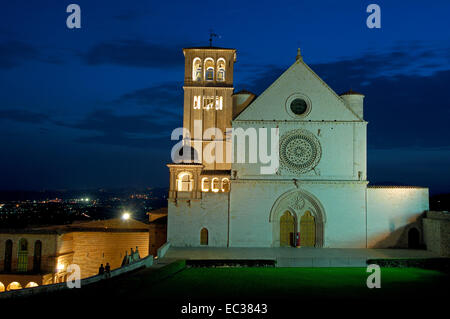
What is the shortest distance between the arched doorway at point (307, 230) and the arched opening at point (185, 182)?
887cm

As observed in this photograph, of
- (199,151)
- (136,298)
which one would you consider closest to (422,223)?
(199,151)

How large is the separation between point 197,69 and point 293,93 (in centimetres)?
1076

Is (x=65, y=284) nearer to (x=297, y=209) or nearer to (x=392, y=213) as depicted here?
(x=297, y=209)

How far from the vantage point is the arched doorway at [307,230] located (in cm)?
3584

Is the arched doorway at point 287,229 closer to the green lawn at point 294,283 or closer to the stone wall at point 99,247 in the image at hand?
the green lawn at point 294,283

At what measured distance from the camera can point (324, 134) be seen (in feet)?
117

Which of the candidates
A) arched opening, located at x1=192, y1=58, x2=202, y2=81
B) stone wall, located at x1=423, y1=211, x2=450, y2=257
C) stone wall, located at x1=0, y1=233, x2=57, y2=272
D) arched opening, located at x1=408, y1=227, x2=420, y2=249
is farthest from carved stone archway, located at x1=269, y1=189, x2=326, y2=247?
stone wall, located at x1=0, y1=233, x2=57, y2=272

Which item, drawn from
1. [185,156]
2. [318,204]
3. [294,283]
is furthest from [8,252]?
[318,204]

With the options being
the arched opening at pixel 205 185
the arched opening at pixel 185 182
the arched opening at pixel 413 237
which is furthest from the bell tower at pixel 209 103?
the arched opening at pixel 413 237

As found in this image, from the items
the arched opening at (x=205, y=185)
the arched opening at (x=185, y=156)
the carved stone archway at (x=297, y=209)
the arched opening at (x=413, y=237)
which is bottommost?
the arched opening at (x=413, y=237)

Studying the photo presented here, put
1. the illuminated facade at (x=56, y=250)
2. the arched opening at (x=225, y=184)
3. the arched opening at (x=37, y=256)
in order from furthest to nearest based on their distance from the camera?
1. the arched opening at (x=225, y=184)
2. the arched opening at (x=37, y=256)
3. the illuminated facade at (x=56, y=250)

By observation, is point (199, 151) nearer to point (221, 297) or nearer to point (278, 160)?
point (278, 160)

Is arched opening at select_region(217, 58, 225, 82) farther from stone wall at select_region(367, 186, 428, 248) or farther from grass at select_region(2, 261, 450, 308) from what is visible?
grass at select_region(2, 261, 450, 308)

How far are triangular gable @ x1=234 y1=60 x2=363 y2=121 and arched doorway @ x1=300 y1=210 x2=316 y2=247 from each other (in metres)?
7.40
